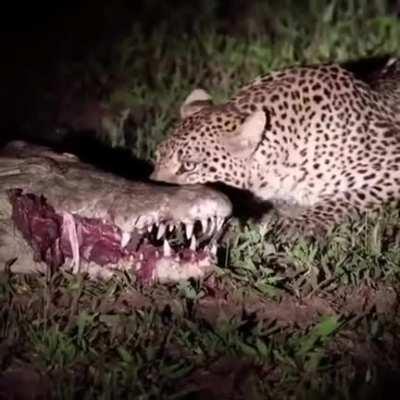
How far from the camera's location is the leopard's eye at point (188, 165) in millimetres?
7109

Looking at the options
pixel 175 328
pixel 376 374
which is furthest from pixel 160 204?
pixel 376 374

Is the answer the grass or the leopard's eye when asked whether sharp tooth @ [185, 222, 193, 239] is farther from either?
the leopard's eye

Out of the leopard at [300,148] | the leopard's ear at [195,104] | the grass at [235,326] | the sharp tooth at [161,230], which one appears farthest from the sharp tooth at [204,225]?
the leopard's ear at [195,104]

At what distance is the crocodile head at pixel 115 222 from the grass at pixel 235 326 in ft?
0.39

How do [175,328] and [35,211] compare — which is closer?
[175,328]

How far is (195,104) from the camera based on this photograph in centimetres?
767

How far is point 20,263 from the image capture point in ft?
20.1

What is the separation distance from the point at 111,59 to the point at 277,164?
364 centimetres

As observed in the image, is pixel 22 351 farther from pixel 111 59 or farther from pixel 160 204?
pixel 111 59

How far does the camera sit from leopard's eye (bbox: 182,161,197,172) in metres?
7.11

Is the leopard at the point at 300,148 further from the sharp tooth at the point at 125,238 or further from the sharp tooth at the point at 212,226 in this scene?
the sharp tooth at the point at 125,238

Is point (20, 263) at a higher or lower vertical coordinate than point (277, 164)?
lower

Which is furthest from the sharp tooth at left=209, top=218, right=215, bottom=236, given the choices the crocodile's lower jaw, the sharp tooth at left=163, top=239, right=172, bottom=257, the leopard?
the leopard

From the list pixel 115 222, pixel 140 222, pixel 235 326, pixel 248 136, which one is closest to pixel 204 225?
pixel 140 222
